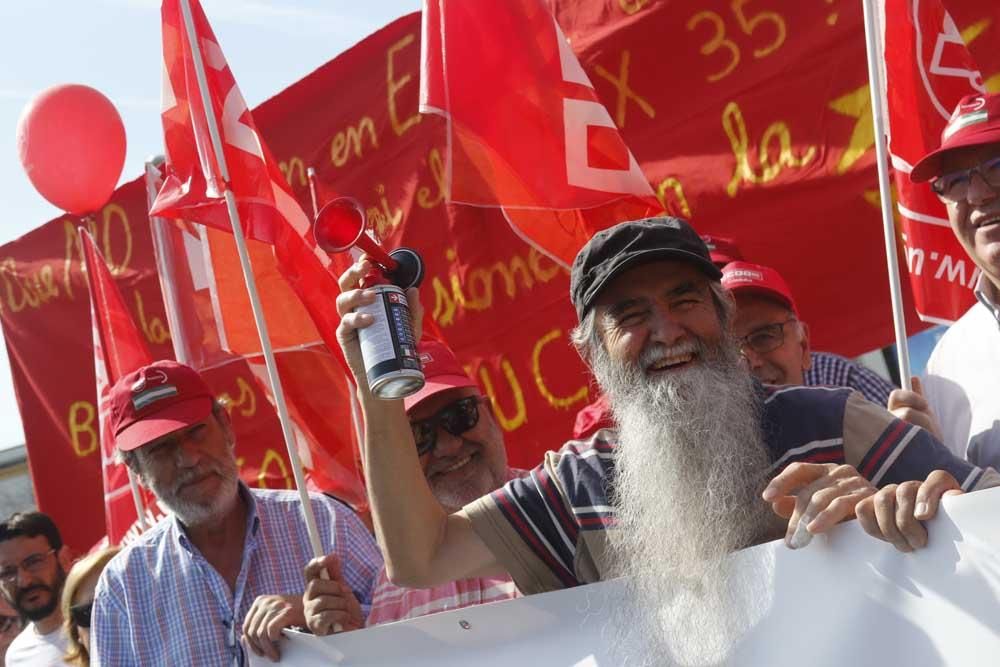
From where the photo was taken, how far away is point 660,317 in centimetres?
230

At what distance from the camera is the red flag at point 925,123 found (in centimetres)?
352

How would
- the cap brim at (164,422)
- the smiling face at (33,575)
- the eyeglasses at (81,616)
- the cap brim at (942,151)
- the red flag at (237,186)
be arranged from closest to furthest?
1. the cap brim at (942,151)
2. the cap brim at (164,422)
3. the red flag at (237,186)
4. the eyeglasses at (81,616)
5. the smiling face at (33,575)

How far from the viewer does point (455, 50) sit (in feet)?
12.9

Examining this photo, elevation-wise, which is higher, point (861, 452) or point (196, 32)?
point (196, 32)

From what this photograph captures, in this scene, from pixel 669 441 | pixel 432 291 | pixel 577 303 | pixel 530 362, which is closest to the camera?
pixel 669 441

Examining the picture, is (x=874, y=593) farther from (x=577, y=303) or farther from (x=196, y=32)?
(x=196, y=32)

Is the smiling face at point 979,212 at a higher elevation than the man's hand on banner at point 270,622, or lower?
higher

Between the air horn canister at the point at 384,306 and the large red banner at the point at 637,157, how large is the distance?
2.20 m

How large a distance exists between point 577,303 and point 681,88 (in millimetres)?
2913

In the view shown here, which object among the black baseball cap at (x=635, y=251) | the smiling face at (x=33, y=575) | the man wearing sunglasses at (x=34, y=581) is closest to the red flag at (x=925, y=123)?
the black baseball cap at (x=635, y=251)

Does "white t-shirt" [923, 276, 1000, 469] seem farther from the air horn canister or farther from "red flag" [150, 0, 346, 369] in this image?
"red flag" [150, 0, 346, 369]

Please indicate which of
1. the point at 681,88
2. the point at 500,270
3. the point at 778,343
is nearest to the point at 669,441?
the point at 778,343

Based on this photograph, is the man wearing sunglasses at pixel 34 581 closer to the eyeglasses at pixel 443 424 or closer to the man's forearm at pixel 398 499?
the eyeglasses at pixel 443 424

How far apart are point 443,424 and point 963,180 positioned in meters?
1.38
